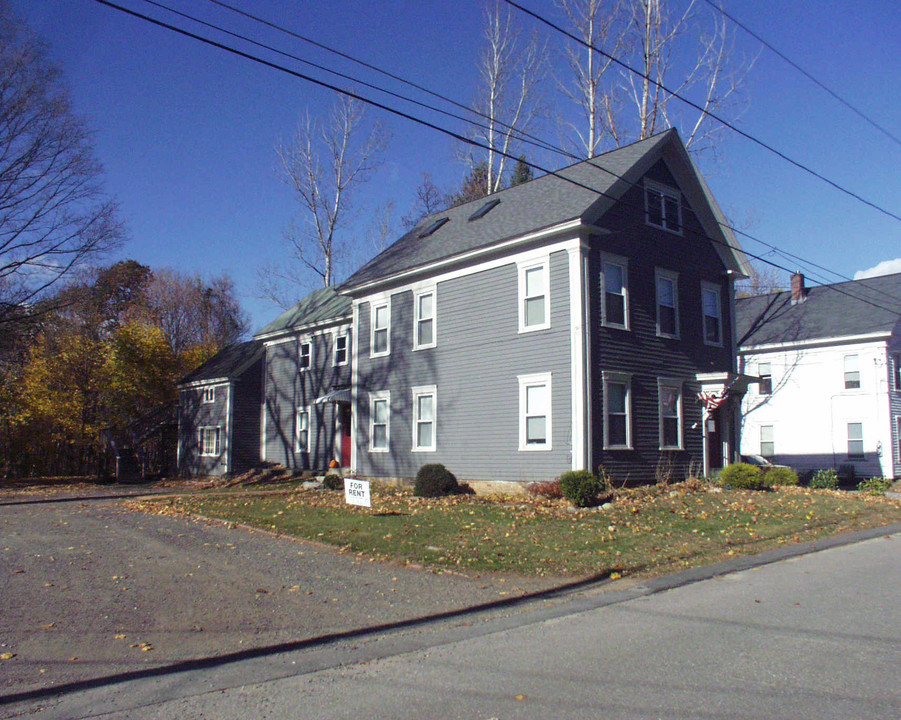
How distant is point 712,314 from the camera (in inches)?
894

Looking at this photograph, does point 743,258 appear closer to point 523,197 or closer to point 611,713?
point 523,197

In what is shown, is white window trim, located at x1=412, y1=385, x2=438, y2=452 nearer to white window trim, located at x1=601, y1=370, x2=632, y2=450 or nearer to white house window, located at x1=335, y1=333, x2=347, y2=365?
white window trim, located at x1=601, y1=370, x2=632, y2=450

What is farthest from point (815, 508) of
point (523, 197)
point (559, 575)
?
point (523, 197)

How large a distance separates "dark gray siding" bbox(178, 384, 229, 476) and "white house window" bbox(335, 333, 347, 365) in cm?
615

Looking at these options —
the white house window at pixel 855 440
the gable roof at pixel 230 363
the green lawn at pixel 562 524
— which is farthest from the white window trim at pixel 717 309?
the gable roof at pixel 230 363

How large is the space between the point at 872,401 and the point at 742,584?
1008 inches

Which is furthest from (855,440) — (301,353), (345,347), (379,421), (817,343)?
(301,353)

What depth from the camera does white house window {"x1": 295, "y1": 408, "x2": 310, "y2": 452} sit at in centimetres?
2991

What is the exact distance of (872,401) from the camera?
3086 centimetres

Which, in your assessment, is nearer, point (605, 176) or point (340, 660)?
point (340, 660)

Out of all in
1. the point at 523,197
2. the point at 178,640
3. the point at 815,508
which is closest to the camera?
the point at 178,640

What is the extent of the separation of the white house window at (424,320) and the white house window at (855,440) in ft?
65.8

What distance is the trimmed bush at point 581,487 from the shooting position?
620 inches

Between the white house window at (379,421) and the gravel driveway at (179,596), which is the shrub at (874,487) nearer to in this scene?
the white house window at (379,421)
